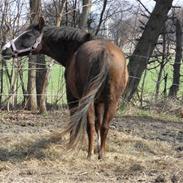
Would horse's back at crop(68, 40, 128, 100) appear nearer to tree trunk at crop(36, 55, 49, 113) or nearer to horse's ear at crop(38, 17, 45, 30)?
horse's ear at crop(38, 17, 45, 30)

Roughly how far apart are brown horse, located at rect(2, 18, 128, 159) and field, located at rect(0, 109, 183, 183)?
35cm

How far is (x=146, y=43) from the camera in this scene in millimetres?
12602

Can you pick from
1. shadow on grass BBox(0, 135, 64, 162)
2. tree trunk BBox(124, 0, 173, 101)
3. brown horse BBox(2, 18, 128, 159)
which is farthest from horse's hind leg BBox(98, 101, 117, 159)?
tree trunk BBox(124, 0, 173, 101)

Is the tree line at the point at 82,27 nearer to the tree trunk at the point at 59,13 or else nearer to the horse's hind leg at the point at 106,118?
the tree trunk at the point at 59,13

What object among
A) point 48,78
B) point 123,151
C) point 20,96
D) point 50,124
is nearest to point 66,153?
point 123,151

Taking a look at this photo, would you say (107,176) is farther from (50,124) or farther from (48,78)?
(48,78)

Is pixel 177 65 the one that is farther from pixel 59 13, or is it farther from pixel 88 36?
pixel 88 36

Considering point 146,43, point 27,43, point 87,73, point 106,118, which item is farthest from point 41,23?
point 146,43

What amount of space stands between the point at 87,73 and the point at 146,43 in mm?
7147

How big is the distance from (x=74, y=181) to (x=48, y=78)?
578cm

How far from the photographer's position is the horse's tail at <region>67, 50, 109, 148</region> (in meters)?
5.54

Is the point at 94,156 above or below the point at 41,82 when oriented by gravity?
below

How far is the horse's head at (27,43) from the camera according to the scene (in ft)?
21.2

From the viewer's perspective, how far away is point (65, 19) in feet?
42.9
